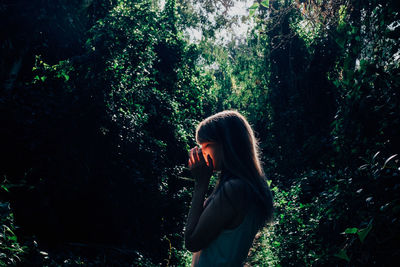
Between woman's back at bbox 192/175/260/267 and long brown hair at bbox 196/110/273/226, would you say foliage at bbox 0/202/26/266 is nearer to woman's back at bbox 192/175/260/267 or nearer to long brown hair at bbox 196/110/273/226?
woman's back at bbox 192/175/260/267

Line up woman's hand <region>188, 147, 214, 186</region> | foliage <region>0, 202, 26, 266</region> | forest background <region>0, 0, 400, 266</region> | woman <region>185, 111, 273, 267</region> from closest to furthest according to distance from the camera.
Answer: woman <region>185, 111, 273, 267</region> < woman's hand <region>188, 147, 214, 186</region> < forest background <region>0, 0, 400, 266</region> < foliage <region>0, 202, 26, 266</region>

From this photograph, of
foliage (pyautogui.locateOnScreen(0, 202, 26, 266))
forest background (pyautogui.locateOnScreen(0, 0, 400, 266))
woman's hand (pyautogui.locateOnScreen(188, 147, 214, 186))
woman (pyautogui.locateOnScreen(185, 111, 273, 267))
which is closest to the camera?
woman (pyautogui.locateOnScreen(185, 111, 273, 267))

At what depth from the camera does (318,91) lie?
13.3 metres

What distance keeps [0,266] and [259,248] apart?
16.2 feet

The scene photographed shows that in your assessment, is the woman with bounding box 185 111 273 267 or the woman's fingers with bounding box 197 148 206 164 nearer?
the woman with bounding box 185 111 273 267

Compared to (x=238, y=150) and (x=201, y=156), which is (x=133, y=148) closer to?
(x=201, y=156)

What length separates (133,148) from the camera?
26.8 ft

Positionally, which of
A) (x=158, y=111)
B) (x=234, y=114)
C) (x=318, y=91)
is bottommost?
(x=234, y=114)

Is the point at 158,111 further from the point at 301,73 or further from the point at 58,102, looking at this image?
the point at 301,73

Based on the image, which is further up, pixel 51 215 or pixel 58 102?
pixel 58 102

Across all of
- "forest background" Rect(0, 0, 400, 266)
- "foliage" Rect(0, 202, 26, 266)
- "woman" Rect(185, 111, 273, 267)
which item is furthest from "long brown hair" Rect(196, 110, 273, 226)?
"foliage" Rect(0, 202, 26, 266)

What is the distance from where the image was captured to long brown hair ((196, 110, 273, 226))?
155 cm

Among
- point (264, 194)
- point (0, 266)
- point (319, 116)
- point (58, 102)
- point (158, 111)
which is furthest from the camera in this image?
point (319, 116)

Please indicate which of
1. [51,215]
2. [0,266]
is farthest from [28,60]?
[0,266]
